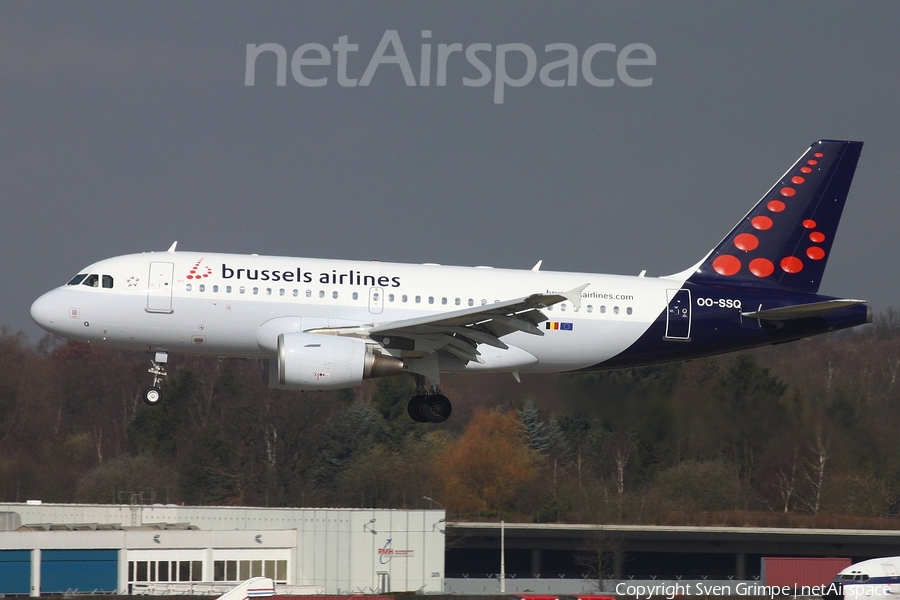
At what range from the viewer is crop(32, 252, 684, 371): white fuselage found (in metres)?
27.4

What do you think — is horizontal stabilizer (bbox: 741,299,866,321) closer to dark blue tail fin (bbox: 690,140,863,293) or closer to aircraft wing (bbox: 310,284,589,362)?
dark blue tail fin (bbox: 690,140,863,293)

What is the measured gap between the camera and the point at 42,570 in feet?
129

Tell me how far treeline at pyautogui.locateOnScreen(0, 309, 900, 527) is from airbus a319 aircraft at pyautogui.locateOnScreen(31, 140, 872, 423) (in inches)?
206

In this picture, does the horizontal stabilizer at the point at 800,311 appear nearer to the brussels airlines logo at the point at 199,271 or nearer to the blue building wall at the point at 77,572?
the brussels airlines logo at the point at 199,271

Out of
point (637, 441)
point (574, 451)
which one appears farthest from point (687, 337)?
point (574, 451)

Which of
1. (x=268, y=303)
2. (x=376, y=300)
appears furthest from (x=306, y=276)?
Result: (x=376, y=300)

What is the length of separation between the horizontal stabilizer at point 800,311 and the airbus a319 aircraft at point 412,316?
35mm

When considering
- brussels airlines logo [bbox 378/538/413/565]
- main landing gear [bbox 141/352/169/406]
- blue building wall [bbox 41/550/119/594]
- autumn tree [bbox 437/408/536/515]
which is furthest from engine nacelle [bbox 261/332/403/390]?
autumn tree [bbox 437/408/536/515]

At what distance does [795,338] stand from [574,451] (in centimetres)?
2945

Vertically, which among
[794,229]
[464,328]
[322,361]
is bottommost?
[322,361]

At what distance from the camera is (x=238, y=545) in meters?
42.2

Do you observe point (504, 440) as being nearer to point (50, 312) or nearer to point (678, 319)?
point (678, 319)

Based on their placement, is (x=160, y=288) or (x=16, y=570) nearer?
(x=160, y=288)

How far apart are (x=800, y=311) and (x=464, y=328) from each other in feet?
27.1
